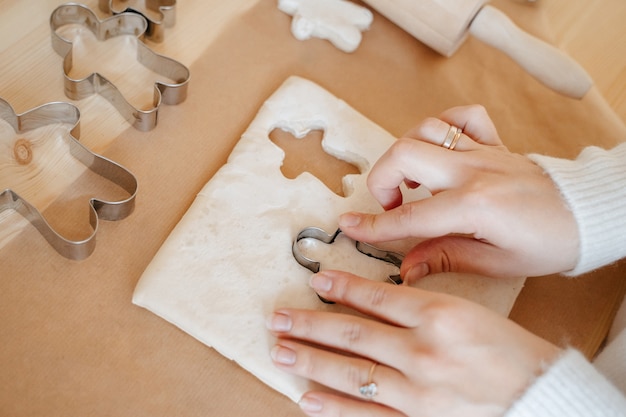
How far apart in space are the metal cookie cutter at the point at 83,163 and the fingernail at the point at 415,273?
0.42m

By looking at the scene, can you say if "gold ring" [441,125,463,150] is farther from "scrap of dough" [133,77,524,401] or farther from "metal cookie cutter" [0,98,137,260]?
"metal cookie cutter" [0,98,137,260]

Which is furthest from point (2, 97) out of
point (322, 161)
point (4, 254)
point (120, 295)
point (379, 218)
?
point (379, 218)

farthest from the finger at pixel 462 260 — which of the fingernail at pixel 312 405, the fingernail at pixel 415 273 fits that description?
the fingernail at pixel 312 405

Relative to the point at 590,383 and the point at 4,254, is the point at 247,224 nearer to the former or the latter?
the point at 4,254

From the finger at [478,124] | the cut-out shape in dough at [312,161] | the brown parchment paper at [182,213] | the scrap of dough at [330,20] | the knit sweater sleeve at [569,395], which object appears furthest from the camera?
the scrap of dough at [330,20]

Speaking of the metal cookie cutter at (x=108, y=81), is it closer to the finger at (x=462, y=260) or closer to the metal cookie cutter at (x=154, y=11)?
the metal cookie cutter at (x=154, y=11)

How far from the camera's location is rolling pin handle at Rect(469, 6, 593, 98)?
118 centimetres

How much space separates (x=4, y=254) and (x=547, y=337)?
0.83m

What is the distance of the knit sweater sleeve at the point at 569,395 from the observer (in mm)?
768

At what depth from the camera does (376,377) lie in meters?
0.80

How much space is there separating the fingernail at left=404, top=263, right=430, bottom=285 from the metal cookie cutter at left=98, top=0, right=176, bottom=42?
2.06ft

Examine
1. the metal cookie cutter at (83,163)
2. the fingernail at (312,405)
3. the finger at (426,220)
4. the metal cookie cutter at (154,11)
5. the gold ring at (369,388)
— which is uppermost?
the finger at (426,220)

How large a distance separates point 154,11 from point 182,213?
44cm

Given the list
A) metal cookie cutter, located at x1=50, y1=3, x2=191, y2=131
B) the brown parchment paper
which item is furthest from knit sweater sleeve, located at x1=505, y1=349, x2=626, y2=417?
metal cookie cutter, located at x1=50, y1=3, x2=191, y2=131
